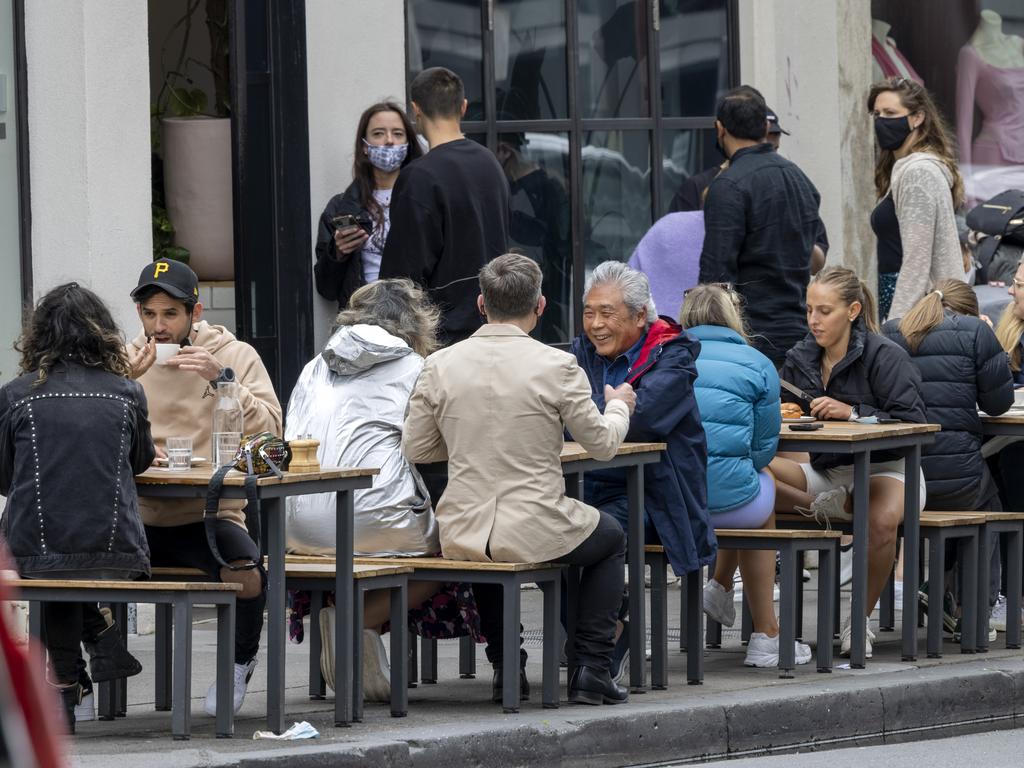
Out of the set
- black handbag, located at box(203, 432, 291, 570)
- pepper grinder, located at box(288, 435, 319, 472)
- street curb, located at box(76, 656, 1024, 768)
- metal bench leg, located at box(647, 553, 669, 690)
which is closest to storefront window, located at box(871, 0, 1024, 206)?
street curb, located at box(76, 656, 1024, 768)

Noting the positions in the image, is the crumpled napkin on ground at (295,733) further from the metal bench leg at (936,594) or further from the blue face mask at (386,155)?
the blue face mask at (386,155)

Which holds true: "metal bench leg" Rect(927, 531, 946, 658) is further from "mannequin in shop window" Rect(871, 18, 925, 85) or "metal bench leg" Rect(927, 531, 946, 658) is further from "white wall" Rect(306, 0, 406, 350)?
"mannequin in shop window" Rect(871, 18, 925, 85)

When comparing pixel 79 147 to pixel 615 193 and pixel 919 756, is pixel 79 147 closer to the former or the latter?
pixel 615 193

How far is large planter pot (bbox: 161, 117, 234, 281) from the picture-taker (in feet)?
33.1

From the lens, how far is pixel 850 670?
294 inches

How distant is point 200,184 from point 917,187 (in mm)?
3574

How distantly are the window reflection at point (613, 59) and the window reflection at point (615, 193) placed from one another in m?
0.14

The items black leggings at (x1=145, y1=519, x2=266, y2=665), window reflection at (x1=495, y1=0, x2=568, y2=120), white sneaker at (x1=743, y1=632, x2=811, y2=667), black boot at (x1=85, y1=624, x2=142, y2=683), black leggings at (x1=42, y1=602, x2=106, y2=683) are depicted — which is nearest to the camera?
black leggings at (x1=42, y1=602, x2=106, y2=683)

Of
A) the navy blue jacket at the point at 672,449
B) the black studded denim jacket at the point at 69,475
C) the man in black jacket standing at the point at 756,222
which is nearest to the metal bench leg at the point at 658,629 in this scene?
the navy blue jacket at the point at 672,449

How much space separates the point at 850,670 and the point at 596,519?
1.57m

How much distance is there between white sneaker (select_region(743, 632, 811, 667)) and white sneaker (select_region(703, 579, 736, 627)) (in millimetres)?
284

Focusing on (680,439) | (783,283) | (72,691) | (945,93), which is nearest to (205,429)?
(72,691)

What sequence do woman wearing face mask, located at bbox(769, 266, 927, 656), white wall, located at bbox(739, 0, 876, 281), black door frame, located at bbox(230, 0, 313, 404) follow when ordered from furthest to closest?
white wall, located at bbox(739, 0, 876, 281)
black door frame, located at bbox(230, 0, 313, 404)
woman wearing face mask, located at bbox(769, 266, 927, 656)

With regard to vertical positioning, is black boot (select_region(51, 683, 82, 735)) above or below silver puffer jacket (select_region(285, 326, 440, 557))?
below
